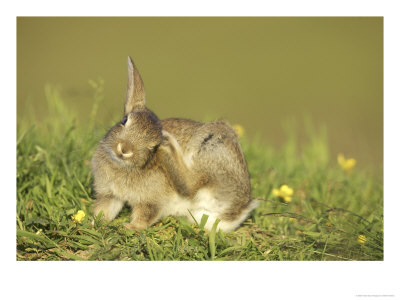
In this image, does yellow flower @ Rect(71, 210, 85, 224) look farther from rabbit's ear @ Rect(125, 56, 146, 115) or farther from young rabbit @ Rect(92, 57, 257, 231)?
rabbit's ear @ Rect(125, 56, 146, 115)

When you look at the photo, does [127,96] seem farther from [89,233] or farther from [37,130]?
[37,130]

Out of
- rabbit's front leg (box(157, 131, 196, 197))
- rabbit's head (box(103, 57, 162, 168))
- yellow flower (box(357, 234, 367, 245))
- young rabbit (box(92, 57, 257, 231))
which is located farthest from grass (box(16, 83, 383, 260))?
rabbit's head (box(103, 57, 162, 168))

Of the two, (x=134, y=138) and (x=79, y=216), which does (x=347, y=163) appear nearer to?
(x=134, y=138)

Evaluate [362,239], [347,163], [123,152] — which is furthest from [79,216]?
[347,163]

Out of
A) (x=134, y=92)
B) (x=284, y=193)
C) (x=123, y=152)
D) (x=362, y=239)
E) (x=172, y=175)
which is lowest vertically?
(x=362, y=239)

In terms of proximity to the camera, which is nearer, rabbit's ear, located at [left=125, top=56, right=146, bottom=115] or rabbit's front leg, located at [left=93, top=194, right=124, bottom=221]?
rabbit's ear, located at [left=125, top=56, right=146, bottom=115]

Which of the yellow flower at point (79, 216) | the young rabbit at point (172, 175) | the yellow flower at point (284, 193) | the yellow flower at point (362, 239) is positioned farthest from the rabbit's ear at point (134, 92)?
the yellow flower at point (362, 239)

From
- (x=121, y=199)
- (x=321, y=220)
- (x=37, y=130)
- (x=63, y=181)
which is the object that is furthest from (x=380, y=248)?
(x=37, y=130)

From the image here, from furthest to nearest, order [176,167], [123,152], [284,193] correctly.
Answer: [284,193] → [176,167] → [123,152]
